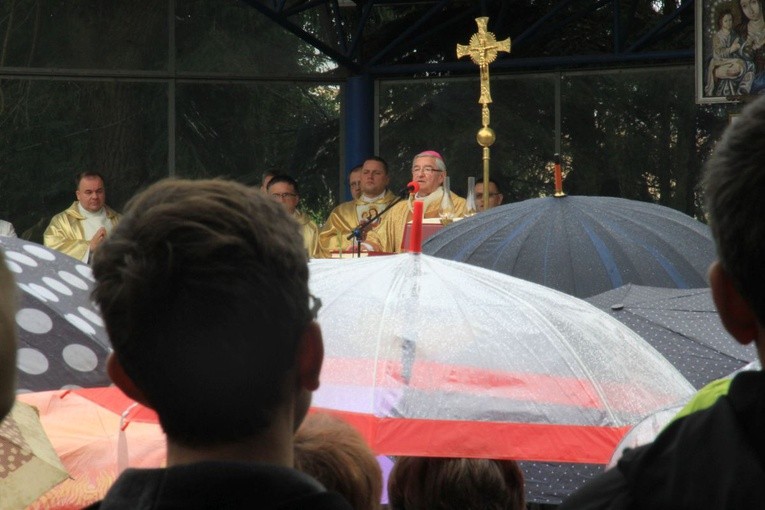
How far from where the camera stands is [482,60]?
8.98 metres

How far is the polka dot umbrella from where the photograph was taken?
4457 mm

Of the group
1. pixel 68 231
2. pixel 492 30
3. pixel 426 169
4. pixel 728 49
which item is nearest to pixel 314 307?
pixel 426 169

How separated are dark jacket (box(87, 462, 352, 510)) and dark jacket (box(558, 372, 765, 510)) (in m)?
0.32

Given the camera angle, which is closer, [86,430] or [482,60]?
[86,430]

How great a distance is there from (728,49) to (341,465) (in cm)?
982

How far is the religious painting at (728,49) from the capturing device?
37.0ft

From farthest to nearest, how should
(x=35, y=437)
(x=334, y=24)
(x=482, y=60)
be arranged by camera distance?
1. (x=334, y=24)
2. (x=482, y=60)
3. (x=35, y=437)

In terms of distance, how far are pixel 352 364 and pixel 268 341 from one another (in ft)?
6.44

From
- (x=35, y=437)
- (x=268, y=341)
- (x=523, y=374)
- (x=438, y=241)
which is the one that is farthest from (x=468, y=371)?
(x=438, y=241)

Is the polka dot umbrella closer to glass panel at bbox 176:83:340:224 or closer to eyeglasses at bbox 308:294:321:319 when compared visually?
eyeglasses at bbox 308:294:321:319

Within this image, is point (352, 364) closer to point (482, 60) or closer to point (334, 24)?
point (482, 60)

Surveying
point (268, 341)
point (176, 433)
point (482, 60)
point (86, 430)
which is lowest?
point (86, 430)

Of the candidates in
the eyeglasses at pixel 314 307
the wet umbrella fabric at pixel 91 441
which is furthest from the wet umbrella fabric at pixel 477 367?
the eyeglasses at pixel 314 307

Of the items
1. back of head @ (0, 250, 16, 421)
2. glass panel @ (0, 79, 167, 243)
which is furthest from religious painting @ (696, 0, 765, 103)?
back of head @ (0, 250, 16, 421)
